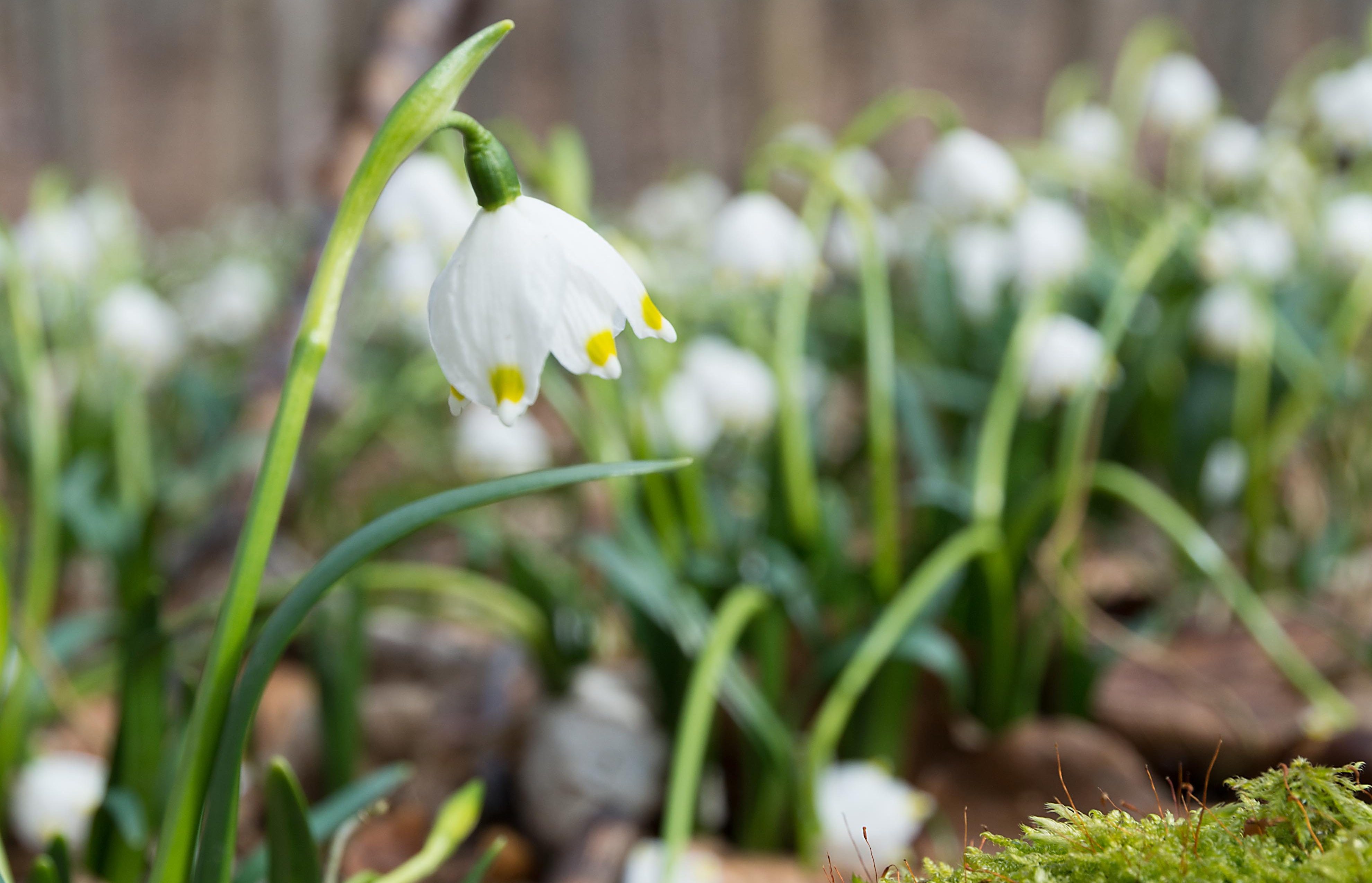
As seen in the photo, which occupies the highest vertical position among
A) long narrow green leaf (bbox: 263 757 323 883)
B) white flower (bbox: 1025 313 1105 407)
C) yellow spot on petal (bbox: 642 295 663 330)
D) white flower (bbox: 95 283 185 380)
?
white flower (bbox: 95 283 185 380)

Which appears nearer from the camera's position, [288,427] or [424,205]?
[288,427]

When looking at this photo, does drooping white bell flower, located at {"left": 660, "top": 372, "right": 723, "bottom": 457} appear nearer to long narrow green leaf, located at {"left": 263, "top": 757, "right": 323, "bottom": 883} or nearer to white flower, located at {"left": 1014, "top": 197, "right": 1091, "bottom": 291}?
A: white flower, located at {"left": 1014, "top": 197, "right": 1091, "bottom": 291}

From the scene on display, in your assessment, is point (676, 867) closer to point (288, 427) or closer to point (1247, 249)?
point (288, 427)

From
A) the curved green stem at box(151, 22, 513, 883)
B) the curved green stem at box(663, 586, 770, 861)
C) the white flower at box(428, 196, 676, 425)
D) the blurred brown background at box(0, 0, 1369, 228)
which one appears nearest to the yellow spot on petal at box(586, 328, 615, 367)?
the white flower at box(428, 196, 676, 425)

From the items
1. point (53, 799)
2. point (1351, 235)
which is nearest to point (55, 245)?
point (53, 799)

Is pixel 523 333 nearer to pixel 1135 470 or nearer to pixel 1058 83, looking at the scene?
pixel 1135 470

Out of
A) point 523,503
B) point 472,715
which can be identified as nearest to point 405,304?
point 472,715
